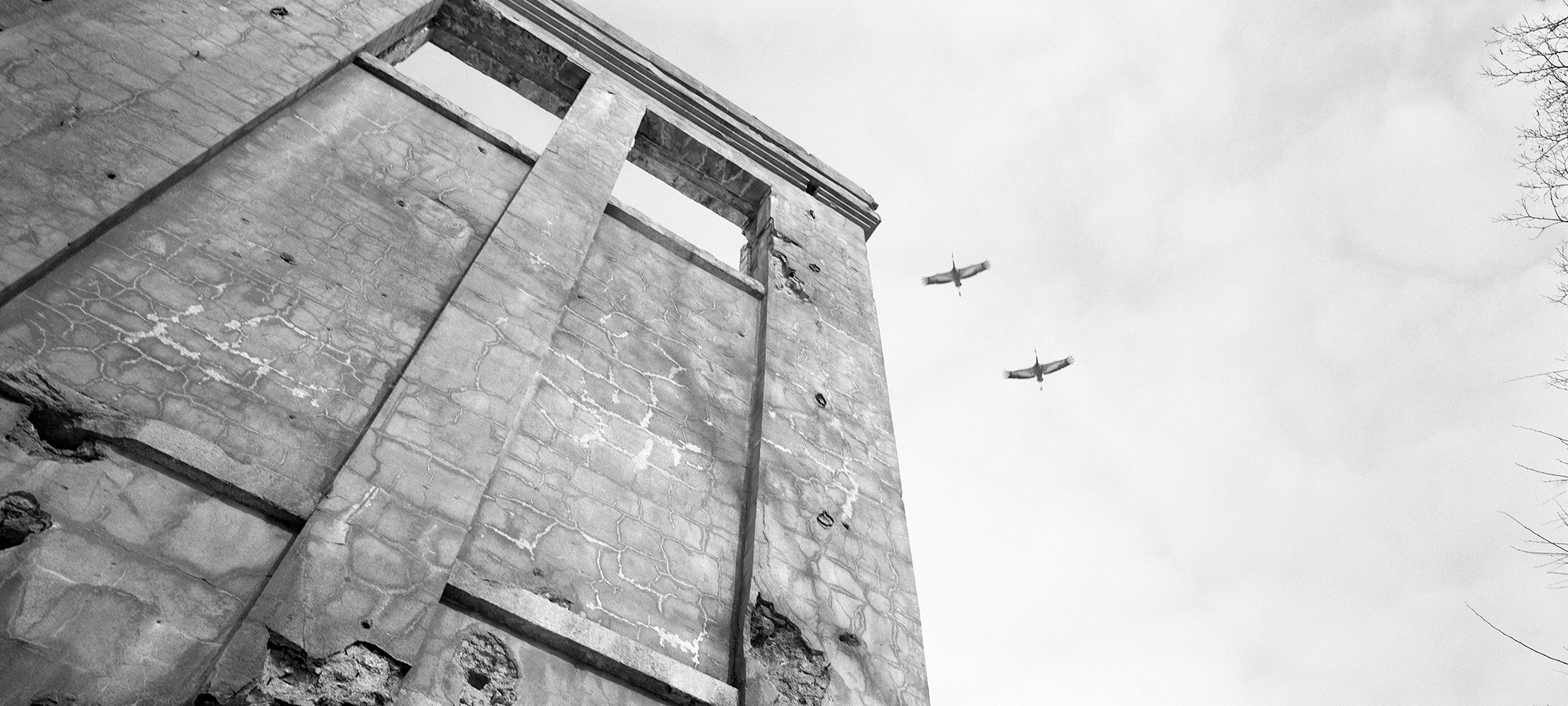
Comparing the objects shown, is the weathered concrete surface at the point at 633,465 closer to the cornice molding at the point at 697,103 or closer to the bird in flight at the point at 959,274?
the cornice molding at the point at 697,103

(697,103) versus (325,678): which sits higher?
(697,103)

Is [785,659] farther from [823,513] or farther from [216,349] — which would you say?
[216,349]

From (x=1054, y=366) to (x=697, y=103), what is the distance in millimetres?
14026

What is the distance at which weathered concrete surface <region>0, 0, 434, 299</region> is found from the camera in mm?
3133

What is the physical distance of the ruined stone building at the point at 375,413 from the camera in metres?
2.64

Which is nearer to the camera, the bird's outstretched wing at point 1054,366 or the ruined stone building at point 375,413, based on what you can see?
the ruined stone building at point 375,413

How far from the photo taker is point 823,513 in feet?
14.4

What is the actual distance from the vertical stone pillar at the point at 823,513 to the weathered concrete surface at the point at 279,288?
5.90 ft

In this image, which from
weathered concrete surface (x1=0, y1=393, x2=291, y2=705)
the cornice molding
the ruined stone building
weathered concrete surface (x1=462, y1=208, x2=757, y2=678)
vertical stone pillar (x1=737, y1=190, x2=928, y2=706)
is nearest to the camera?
weathered concrete surface (x1=0, y1=393, x2=291, y2=705)

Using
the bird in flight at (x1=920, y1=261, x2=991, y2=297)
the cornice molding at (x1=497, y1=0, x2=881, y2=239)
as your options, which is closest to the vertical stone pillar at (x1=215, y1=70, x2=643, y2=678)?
the cornice molding at (x1=497, y1=0, x2=881, y2=239)

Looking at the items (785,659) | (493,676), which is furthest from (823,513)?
(493,676)

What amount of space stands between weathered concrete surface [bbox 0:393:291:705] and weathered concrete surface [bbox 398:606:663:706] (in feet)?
1.90

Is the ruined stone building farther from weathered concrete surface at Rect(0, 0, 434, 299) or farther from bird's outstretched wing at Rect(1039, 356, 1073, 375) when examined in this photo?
bird's outstretched wing at Rect(1039, 356, 1073, 375)

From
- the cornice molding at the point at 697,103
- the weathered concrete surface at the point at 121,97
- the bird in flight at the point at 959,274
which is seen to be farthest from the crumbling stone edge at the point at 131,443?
the bird in flight at the point at 959,274
